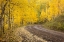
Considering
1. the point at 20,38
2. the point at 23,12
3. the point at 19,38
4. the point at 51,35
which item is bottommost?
the point at 51,35

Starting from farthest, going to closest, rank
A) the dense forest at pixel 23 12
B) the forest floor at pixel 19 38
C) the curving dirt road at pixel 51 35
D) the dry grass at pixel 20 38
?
the dense forest at pixel 23 12
the curving dirt road at pixel 51 35
the dry grass at pixel 20 38
the forest floor at pixel 19 38

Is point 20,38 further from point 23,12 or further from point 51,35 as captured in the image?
point 23,12

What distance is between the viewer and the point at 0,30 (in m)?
22.6

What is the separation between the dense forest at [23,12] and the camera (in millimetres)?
24003

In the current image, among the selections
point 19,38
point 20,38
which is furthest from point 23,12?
point 19,38

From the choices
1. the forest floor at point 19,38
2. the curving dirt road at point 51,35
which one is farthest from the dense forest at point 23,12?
the curving dirt road at point 51,35

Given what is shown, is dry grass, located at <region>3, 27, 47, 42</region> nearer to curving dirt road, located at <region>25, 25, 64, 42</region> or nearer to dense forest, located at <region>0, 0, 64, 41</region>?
curving dirt road, located at <region>25, 25, 64, 42</region>

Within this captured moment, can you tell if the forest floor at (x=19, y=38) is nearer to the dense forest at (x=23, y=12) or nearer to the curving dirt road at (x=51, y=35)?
the curving dirt road at (x=51, y=35)

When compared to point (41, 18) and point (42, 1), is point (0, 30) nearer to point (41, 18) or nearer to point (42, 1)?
point (41, 18)

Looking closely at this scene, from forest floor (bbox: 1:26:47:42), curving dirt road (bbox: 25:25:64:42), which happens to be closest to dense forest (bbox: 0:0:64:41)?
forest floor (bbox: 1:26:47:42)

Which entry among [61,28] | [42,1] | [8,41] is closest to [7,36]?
[8,41]

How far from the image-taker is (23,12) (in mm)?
29328

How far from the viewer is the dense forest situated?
24003 millimetres

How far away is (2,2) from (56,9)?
39046 mm
